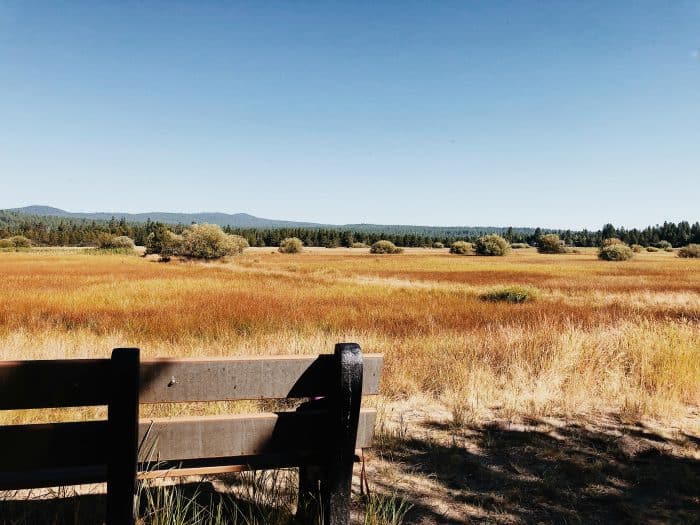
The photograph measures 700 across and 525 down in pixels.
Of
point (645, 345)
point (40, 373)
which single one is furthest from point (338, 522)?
point (645, 345)

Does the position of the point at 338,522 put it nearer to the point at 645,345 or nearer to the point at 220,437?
the point at 220,437

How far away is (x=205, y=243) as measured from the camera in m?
54.8

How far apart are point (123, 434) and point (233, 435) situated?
21.5 inches

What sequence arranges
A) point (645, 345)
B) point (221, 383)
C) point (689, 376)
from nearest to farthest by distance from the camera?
point (221, 383) → point (689, 376) → point (645, 345)

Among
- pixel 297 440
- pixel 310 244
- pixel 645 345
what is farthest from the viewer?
pixel 310 244

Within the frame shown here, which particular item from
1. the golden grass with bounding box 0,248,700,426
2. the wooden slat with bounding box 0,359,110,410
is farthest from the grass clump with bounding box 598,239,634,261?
the wooden slat with bounding box 0,359,110,410

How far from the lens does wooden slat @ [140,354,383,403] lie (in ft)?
7.55

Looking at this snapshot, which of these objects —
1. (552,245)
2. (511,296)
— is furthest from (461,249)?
(511,296)

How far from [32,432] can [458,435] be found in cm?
401

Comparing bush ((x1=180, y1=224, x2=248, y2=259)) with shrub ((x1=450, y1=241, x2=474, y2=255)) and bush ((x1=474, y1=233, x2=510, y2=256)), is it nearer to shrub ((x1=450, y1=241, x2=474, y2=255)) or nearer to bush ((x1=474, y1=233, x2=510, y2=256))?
bush ((x1=474, y1=233, x2=510, y2=256))

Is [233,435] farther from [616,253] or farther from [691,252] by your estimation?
[691,252]

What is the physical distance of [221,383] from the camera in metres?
2.39

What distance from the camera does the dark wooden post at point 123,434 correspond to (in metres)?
2.15

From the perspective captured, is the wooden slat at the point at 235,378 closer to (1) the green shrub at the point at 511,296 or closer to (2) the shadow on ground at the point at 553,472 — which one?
(2) the shadow on ground at the point at 553,472
